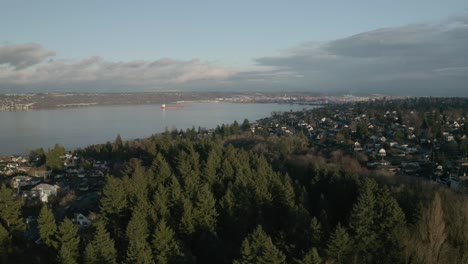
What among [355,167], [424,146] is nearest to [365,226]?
[355,167]

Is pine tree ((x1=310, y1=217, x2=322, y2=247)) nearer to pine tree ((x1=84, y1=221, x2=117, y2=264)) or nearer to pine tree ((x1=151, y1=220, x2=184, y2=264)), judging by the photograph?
pine tree ((x1=151, y1=220, x2=184, y2=264))

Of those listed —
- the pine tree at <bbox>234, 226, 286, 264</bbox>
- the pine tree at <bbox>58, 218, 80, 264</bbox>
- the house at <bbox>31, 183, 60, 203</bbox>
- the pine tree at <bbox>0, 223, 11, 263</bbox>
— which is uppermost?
the pine tree at <bbox>234, 226, 286, 264</bbox>

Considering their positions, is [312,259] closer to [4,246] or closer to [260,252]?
[260,252]

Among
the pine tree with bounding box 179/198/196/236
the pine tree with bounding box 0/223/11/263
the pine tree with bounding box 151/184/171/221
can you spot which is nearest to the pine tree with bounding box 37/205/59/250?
the pine tree with bounding box 0/223/11/263

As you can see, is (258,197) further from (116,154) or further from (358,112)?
(358,112)

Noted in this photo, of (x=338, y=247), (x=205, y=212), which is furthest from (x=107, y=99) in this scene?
(x=338, y=247)

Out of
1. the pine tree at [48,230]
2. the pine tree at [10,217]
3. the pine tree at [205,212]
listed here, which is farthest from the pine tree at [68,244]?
the pine tree at [205,212]
